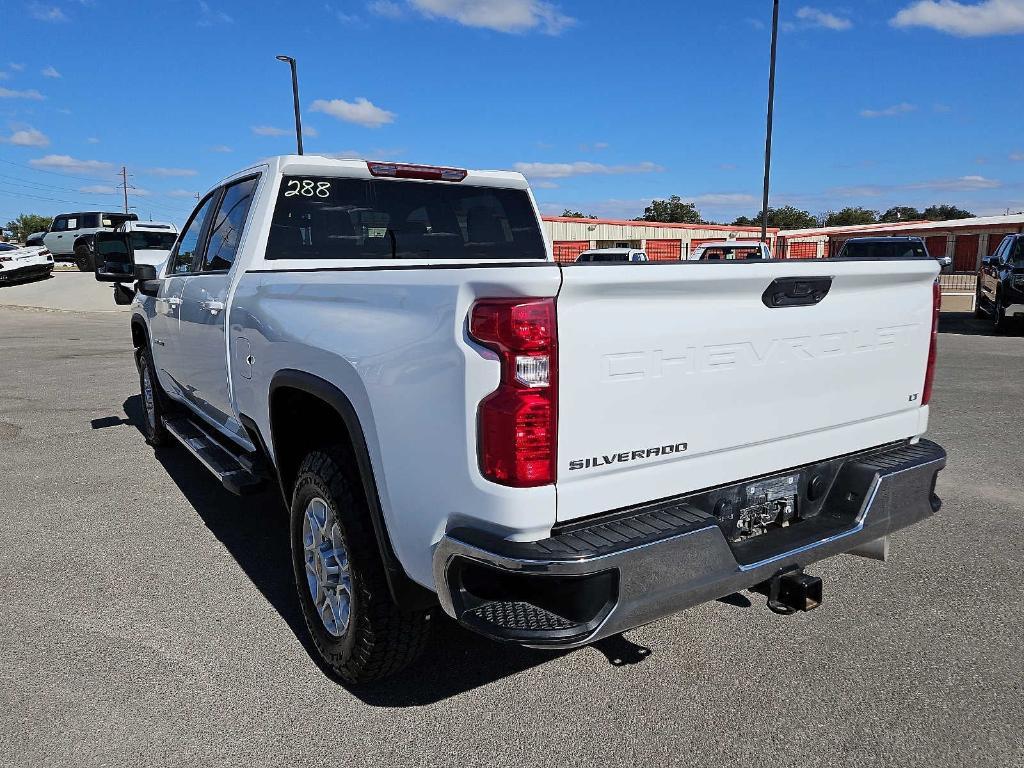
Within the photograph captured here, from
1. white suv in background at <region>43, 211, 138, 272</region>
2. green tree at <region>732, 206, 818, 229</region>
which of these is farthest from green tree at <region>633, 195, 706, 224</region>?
white suv in background at <region>43, 211, 138, 272</region>

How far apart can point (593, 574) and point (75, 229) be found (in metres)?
38.3

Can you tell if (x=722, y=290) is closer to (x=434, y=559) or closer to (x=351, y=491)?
(x=434, y=559)

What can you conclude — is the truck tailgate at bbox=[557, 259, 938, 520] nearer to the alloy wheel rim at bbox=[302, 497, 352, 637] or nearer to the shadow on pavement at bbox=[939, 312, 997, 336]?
the alloy wheel rim at bbox=[302, 497, 352, 637]

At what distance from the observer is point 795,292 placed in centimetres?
260

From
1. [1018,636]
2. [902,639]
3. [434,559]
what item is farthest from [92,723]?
[1018,636]

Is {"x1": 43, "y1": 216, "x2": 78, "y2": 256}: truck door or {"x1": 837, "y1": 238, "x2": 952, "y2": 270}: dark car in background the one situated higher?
{"x1": 43, "y1": 216, "x2": 78, "y2": 256}: truck door

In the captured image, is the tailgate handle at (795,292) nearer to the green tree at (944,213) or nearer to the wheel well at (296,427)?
the wheel well at (296,427)

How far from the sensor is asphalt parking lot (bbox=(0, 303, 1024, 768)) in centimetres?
263

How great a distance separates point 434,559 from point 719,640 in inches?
62.7

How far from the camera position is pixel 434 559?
7.64 feet

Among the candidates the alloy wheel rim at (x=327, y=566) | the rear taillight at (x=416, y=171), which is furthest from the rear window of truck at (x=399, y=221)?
the alloy wheel rim at (x=327, y=566)

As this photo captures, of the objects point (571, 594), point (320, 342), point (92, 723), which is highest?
point (320, 342)

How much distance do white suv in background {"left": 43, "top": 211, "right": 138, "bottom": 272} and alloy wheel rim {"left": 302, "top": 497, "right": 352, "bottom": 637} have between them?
3230 cm

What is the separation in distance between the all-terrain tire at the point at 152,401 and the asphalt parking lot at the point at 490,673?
1.46 metres
